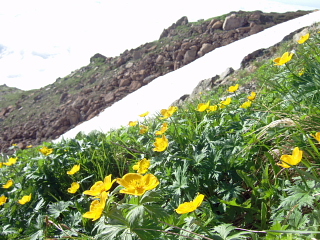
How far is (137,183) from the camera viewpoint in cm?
107

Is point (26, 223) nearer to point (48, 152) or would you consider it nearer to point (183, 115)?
point (48, 152)

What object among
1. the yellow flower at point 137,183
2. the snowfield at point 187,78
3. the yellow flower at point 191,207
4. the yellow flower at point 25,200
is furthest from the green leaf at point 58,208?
the snowfield at point 187,78

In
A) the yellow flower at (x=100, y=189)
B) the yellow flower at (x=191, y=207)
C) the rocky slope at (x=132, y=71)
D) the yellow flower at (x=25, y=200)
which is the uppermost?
the rocky slope at (x=132, y=71)

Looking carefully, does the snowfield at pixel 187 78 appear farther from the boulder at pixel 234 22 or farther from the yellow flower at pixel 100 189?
the yellow flower at pixel 100 189

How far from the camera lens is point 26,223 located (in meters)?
2.03

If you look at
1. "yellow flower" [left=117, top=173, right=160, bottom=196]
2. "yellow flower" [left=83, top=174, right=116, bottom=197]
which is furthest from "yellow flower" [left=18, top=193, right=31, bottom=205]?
"yellow flower" [left=117, top=173, right=160, bottom=196]

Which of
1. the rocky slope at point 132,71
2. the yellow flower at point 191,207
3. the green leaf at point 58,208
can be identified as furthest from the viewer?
the rocky slope at point 132,71

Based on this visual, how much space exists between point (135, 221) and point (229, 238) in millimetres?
344

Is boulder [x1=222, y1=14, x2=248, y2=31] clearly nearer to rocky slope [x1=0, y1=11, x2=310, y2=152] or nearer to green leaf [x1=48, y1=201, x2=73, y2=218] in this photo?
rocky slope [x1=0, y1=11, x2=310, y2=152]

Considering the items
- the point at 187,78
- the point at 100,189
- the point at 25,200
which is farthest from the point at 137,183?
the point at 187,78

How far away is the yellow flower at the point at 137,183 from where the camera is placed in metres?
0.99

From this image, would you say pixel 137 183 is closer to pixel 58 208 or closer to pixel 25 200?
pixel 58 208

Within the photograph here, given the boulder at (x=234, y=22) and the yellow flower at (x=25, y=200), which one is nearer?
the yellow flower at (x=25, y=200)

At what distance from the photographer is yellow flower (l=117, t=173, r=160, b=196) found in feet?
3.24
